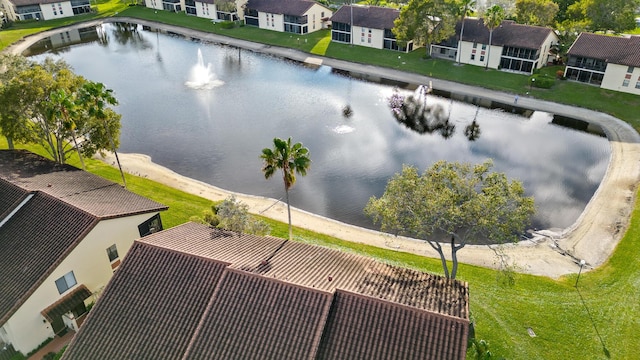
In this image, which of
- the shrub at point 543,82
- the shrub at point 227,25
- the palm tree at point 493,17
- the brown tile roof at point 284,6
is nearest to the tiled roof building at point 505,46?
the palm tree at point 493,17

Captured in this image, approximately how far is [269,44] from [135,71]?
3268cm

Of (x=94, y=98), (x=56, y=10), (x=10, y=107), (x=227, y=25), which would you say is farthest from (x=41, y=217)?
(x=56, y=10)

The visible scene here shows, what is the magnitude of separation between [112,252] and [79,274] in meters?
3.09

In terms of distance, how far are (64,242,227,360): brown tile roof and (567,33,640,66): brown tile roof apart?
266ft

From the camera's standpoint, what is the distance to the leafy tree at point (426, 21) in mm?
93756

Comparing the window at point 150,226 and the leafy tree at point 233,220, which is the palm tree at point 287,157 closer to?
the leafy tree at point 233,220

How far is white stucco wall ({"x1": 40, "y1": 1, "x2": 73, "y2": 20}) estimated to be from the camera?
135750mm

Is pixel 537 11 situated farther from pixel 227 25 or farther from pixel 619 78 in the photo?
pixel 227 25

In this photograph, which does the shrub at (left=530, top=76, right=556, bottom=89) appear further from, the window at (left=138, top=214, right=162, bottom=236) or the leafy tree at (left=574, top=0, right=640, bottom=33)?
the window at (left=138, top=214, right=162, bottom=236)

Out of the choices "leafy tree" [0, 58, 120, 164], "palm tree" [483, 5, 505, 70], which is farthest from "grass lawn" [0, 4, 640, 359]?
"palm tree" [483, 5, 505, 70]

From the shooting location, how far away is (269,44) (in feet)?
378

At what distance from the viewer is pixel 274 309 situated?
26.8 metres

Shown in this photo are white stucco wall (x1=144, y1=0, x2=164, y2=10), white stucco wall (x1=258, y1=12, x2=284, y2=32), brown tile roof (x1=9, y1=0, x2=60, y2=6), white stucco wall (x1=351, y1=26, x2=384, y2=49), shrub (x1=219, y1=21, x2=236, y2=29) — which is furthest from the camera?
white stucco wall (x1=144, y1=0, x2=164, y2=10)

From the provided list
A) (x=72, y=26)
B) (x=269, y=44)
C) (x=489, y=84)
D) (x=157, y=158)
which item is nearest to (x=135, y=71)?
(x=269, y=44)
